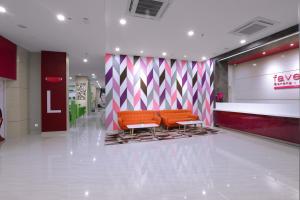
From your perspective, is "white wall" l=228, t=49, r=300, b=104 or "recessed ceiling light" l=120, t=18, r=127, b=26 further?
"white wall" l=228, t=49, r=300, b=104

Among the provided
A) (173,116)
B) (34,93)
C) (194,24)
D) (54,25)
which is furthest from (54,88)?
(194,24)

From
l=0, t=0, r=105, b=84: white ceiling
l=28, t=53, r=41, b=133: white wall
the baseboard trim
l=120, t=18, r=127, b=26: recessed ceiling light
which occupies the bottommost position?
the baseboard trim

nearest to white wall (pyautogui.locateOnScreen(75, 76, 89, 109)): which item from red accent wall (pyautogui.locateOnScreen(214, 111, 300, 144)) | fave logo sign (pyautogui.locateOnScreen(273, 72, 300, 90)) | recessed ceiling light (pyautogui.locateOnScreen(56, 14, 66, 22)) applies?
recessed ceiling light (pyautogui.locateOnScreen(56, 14, 66, 22))

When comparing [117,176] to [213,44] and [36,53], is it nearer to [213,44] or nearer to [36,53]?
[213,44]

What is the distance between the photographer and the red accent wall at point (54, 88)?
19.4 ft

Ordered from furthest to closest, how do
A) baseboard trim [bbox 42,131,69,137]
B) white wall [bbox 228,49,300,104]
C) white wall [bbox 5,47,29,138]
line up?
baseboard trim [bbox 42,131,69,137], white wall [bbox 5,47,29,138], white wall [bbox 228,49,300,104]

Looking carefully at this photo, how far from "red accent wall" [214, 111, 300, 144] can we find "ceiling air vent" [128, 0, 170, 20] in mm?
3908

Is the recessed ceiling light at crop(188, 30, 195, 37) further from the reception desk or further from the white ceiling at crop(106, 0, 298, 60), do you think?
the reception desk

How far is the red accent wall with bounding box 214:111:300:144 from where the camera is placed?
4.30 meters

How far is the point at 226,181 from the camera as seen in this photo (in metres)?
2.56

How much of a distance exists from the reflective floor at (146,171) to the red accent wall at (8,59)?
7.04 feet

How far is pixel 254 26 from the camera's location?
14.4 feet

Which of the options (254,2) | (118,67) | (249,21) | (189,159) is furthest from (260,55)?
(118,67)

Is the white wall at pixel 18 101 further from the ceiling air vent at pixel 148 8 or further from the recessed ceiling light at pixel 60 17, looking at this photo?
the ceiling air vent at pixel 148 8
